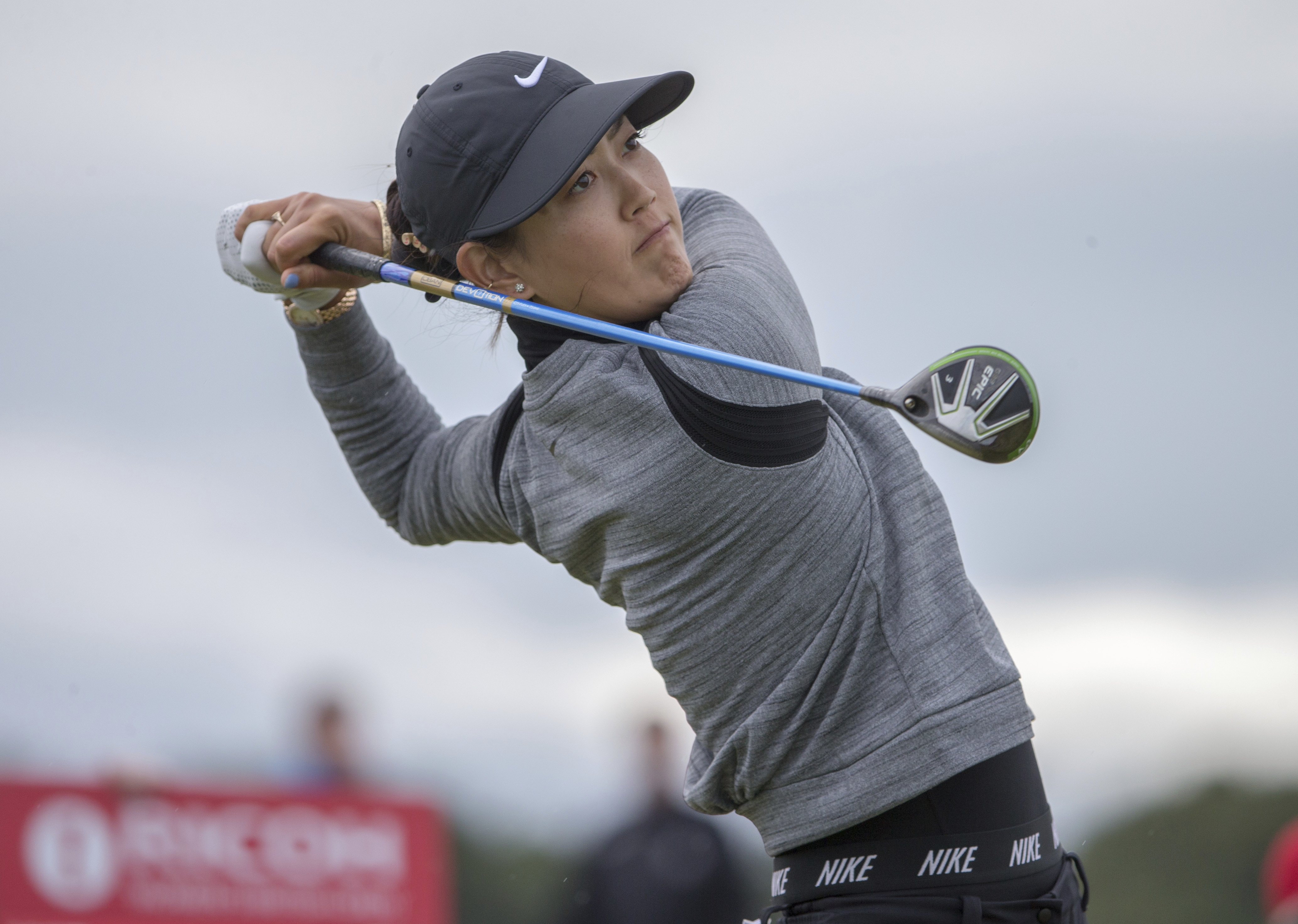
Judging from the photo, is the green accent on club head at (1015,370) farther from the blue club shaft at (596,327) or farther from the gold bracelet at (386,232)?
the gold bracelet at (386,232)

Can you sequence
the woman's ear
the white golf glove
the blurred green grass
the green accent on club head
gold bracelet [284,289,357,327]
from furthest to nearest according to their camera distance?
1. the blurred green grass
2. gold bracelet [284,289,357,327]
3. the white golf glove
4. the woman's ear
5. the green accent on club head

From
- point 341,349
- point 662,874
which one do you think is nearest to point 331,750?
point 662,874

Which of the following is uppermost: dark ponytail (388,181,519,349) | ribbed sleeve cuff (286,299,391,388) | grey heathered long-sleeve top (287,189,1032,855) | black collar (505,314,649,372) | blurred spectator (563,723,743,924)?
dark ponytail (388,181,519,349)

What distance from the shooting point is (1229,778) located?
13.9 meters

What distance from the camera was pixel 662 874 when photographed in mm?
4469

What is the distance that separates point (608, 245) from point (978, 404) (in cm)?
51

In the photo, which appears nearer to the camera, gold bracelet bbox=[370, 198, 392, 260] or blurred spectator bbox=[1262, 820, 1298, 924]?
gold bracelet bbox=[370, 198, 392, 260]

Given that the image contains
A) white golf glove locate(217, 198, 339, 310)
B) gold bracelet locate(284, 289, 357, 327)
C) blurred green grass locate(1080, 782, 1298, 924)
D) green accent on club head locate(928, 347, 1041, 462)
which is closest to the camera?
green accent on club head locate(928, 347, 1041, 462)

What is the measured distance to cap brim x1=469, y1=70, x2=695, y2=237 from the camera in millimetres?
1732

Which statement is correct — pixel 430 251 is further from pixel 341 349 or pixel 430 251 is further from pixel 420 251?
pixel 341 349

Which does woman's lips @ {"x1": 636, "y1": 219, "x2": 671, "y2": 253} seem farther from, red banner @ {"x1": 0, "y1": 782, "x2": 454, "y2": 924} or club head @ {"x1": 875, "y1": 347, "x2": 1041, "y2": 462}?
red banner @ {"x1": 0, "y1": 782, "x2": 454, "y2": 924}

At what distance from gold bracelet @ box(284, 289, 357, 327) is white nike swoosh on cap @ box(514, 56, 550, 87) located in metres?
0.55

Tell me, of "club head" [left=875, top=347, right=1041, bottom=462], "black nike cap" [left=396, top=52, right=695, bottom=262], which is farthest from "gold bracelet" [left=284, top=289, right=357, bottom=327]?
"club head" [left=875, top=347, right=1041, bottom=462]

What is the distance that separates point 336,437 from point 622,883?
8.45 feet
